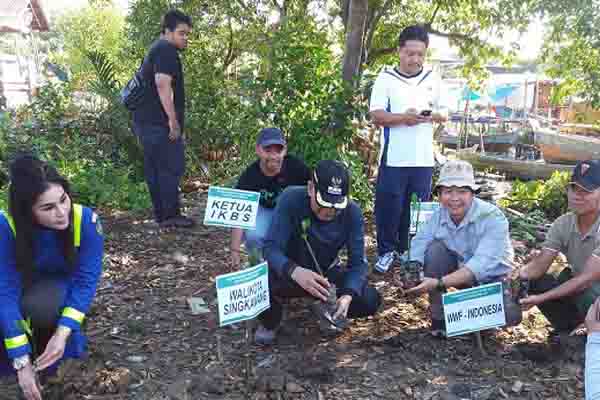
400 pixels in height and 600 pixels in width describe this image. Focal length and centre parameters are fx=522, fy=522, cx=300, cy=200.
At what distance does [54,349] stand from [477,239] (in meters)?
2.17

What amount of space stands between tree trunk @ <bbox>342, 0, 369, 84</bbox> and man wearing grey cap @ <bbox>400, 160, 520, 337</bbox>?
303cm

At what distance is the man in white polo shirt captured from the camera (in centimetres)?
364

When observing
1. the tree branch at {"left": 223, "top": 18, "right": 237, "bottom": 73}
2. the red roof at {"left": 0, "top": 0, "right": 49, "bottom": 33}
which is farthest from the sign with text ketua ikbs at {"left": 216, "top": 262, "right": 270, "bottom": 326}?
the red roof at {"left": 0, "top": 0, "right": 49, "bottom": 33}

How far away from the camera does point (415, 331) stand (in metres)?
3.09

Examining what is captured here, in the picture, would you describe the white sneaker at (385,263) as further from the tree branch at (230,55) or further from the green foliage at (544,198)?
the tree branch at (230,55)

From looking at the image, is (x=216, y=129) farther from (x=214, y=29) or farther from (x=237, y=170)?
(x=214, y=29)

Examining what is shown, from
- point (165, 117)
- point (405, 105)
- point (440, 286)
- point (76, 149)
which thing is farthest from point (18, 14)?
point (440, 286)

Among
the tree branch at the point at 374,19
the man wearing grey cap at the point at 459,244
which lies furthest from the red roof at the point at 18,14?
the man wearing grey cap at the point at 459,244

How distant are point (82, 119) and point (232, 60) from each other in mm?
2383

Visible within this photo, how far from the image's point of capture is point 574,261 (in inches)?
111

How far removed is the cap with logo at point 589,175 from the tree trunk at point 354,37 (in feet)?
11.0

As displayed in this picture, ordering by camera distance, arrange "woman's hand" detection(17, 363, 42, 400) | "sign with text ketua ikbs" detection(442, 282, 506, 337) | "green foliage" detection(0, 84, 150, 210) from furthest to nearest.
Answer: "green foliage" detection(0, 84, 150, 210) → "sign with text ketua ikbs" detection(442, 282, 506, 337) → "woman's hand" detection(17, 363, 42, 400)

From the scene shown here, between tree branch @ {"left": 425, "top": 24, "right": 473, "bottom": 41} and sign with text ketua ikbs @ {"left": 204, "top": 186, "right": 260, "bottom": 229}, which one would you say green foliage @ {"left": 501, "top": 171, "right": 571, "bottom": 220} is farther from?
sign with text ketua ikbs @ {"left": 204, "top": 186, "right": 260, "bottom": 229}

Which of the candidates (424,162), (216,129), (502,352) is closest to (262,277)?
(502,352)
